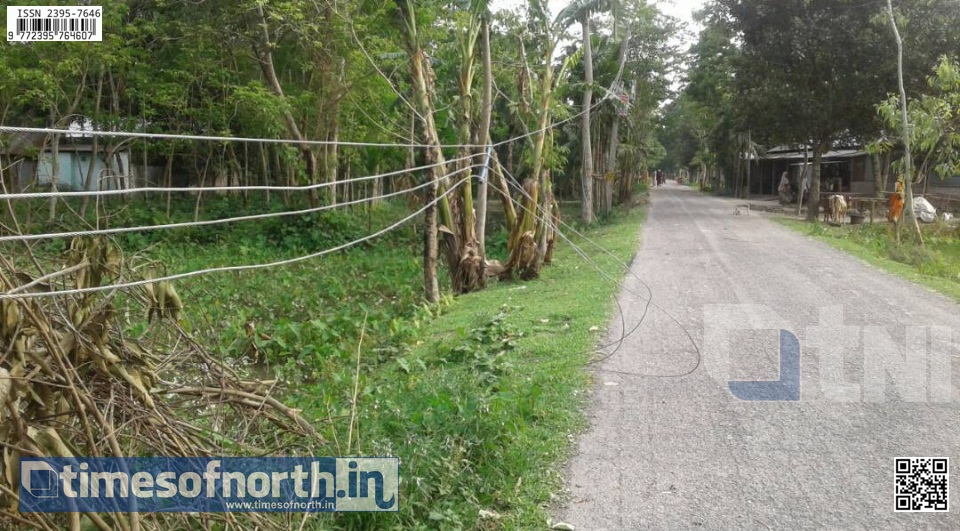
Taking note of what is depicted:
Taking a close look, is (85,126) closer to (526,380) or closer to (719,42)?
(526,380)

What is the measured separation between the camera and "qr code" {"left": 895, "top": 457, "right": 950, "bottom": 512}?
422cm

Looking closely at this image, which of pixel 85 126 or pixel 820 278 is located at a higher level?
pixel 85 126

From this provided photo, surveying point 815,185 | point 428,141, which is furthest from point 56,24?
point 815,185

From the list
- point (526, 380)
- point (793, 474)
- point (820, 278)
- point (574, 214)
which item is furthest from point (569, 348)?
point (574, 214)

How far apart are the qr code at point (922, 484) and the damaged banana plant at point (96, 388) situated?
11.0 feet

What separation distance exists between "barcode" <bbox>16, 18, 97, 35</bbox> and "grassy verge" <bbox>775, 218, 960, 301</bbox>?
1681 cm

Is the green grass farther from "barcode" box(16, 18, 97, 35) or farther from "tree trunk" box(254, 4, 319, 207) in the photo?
"barcode" box(16, 18, 97, 35)

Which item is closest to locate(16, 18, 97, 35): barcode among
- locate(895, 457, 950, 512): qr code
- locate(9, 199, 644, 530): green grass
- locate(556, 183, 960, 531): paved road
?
locate(9, 199, 644, 530): green grass

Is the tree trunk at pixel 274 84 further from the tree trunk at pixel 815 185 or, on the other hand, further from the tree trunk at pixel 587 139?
the tree trunk at pixel 815 185

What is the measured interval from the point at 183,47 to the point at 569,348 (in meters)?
15.5

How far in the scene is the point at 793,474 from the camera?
4.59 meters

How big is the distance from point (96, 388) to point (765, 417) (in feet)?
14.2

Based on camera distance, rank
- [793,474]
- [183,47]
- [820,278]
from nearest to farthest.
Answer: [793,474]
[820,278]
[183,47]

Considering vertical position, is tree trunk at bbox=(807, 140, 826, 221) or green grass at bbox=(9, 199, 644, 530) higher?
tree trunk at bbox=(807, 140, 826, 221)
